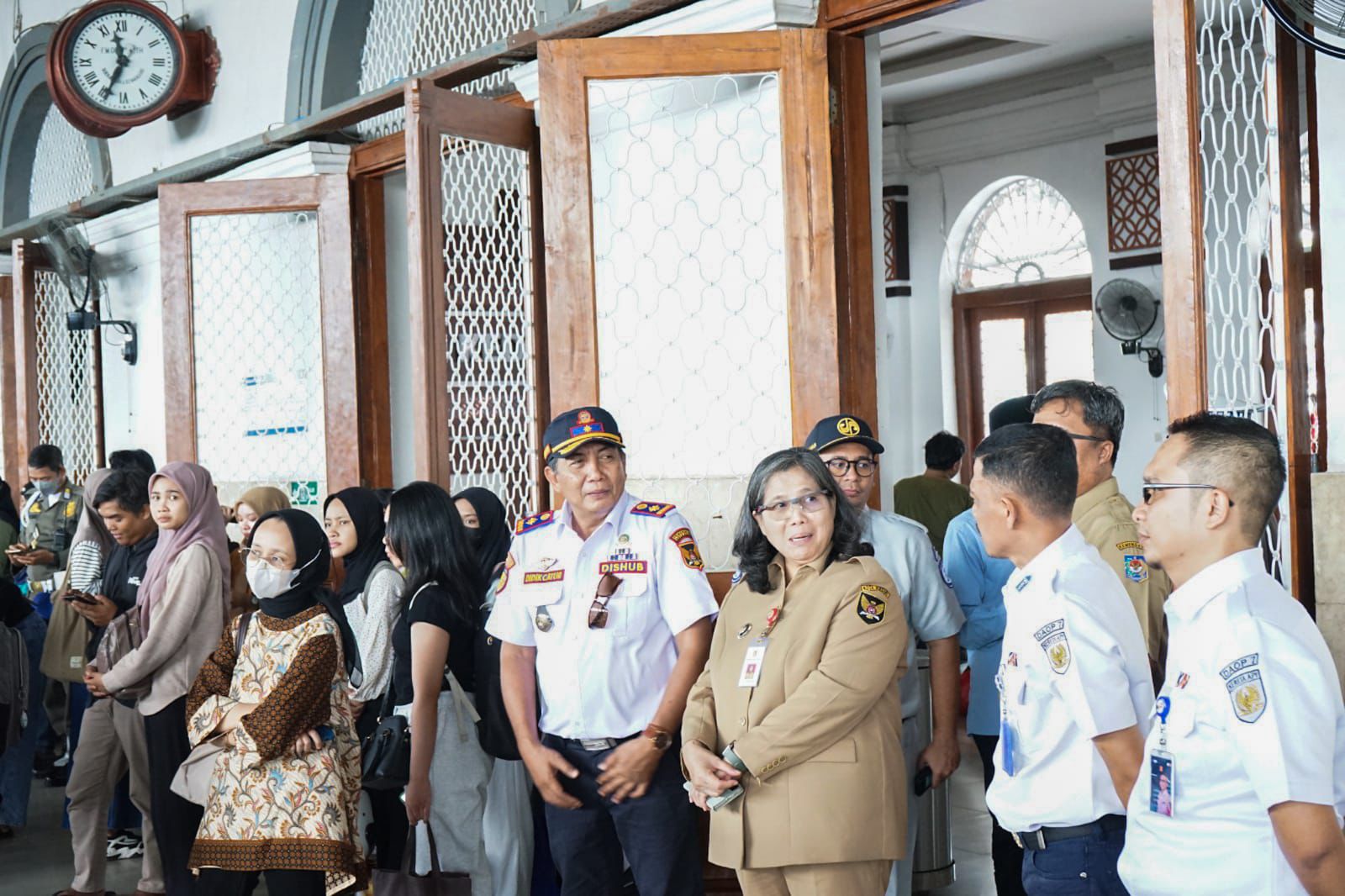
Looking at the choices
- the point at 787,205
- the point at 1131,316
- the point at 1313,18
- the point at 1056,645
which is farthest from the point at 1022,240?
the point at 1056,645

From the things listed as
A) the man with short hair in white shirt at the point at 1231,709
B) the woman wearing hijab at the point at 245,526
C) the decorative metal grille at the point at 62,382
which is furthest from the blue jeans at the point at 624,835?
the decorative metal grille at the point at 62,382

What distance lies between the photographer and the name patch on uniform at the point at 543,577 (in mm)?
3219

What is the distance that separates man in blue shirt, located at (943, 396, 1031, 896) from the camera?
3383 mm

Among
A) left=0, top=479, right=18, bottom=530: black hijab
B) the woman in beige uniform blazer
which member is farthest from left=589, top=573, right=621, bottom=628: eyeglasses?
left=0, top=479, right=18, bottom=530: black hijab

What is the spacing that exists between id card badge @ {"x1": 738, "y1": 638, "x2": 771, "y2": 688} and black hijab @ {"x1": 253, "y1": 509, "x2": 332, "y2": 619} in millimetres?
1215

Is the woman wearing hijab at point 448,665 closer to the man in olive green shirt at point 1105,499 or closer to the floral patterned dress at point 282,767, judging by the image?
the floral patterned dress at point 282,767

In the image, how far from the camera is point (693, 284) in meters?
4.56

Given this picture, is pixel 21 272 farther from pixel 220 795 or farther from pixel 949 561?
pixel 949 561

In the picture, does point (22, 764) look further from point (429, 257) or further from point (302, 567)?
point (302, 567)

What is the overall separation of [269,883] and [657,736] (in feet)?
3.66

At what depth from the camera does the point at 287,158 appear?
21.9 feet

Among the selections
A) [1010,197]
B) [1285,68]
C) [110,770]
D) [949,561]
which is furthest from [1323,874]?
[1010,197]

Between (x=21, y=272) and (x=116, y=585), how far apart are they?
4.93 metres

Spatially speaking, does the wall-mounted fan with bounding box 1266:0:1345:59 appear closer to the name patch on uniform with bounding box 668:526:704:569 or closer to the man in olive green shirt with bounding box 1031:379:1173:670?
the man in olive green shirt with bounding box 1031:379:1173:670
